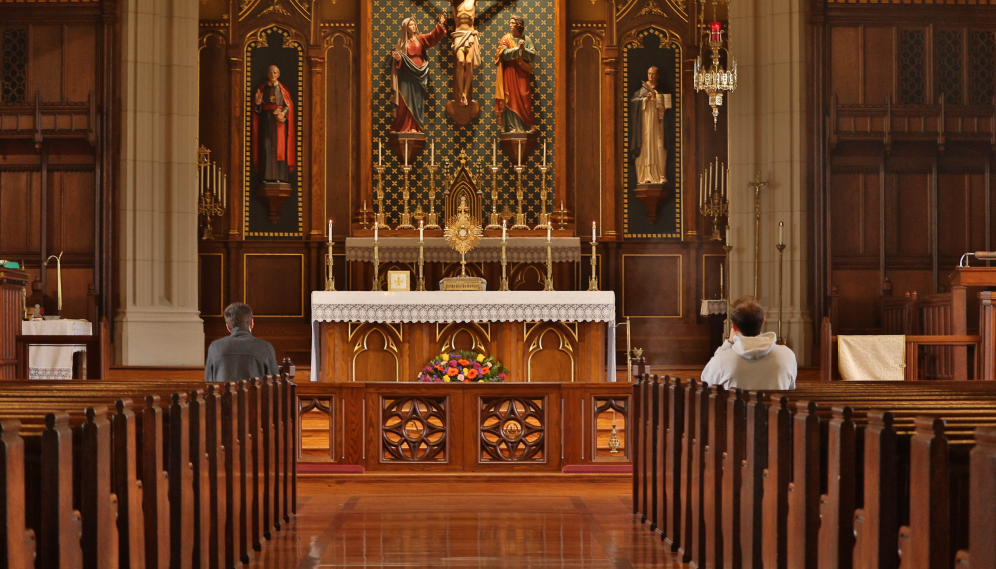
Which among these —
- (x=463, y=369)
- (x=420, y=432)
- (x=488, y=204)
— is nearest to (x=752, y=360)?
(x=420, y=432)

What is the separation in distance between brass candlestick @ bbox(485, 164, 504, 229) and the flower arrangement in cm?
344

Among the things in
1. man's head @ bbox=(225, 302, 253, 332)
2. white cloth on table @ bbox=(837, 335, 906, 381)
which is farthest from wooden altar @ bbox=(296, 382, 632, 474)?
white cloth on table @ bbox=(837, 335, 906, 381)

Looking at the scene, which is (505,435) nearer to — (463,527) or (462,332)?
(463,527)

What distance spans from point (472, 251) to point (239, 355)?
7.14m

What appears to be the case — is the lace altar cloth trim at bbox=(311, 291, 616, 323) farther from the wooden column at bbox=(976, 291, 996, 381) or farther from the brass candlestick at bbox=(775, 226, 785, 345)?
the wooden column at bbox=(976, 291, 996, 381)

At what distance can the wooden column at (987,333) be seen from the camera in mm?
8273

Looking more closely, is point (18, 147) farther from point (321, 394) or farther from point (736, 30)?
point (736, 30)

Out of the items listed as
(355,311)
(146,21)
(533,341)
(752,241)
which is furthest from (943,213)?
(146,21)

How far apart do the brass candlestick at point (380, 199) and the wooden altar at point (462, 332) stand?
9.91 feet

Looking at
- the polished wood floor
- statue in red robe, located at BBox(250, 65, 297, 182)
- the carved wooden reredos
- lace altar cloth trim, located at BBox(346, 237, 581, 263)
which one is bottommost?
the polished wood floor

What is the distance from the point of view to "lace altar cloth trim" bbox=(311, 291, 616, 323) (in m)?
9.57

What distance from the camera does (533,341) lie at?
32.5ft

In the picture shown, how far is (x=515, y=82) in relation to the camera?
13.1 metres

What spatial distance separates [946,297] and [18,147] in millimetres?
9968
